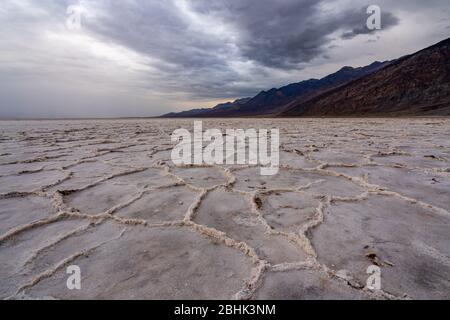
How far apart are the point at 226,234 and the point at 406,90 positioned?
42.0 meters

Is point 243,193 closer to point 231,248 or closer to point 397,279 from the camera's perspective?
point 231,248

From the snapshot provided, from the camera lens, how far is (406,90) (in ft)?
115

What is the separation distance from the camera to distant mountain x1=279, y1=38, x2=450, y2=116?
31562mm

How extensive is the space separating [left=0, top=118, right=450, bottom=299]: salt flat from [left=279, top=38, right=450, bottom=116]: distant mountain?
30.4 m

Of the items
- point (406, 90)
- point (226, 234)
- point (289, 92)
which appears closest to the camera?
point (226, 234)

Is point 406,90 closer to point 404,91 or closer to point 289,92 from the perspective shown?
point 404,91

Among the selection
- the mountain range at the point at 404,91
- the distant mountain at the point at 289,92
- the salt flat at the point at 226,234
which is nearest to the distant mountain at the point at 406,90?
the mountain range at the point at 404,91

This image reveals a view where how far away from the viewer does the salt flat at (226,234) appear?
1199mm

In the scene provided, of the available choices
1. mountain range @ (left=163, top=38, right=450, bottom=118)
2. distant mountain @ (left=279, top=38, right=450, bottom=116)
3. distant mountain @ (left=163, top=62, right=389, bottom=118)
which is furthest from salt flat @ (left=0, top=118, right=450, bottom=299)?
distant mountain @ (left=163, top=62, right=389, bottom=118)

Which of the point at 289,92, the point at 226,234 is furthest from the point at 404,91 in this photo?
the point at 289,92

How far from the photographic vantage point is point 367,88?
138ft

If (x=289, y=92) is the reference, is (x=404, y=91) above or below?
below

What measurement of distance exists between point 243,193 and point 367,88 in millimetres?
46719

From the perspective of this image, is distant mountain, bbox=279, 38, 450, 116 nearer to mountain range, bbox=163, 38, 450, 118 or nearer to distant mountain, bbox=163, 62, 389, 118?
mountain range, bbox=163, 38, 450, 118
